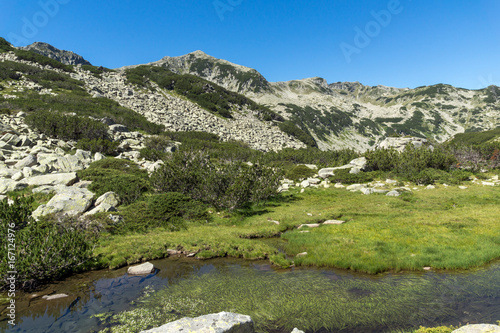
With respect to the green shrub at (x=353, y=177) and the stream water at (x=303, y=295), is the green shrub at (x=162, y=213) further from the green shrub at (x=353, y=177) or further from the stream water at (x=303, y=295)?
the green shrub at (x=353, y=177)

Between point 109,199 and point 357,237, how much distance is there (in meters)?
22.1

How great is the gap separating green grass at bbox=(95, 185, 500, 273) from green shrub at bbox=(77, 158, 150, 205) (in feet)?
22.9

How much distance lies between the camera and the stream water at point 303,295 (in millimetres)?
8875

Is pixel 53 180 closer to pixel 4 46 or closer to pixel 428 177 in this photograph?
pixel 428 177

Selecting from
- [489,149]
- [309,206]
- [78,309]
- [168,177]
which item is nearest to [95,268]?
[78,309]

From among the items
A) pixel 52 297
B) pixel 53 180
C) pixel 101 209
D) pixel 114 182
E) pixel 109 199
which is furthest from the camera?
pixel 114 182

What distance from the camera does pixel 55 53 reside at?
609 ft

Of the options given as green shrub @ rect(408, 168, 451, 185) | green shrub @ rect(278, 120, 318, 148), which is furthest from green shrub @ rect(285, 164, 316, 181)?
green shrub @ rect(278, 120, 318, 148)

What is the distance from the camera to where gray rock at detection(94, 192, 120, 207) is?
73.6 feet

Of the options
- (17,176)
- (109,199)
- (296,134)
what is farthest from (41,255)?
(296,134)

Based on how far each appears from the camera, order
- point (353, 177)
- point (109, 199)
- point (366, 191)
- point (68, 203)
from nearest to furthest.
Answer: point (68, 203) → point (109, 199) → point (366, 191) → point (353, 177)

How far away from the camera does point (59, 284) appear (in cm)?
1177

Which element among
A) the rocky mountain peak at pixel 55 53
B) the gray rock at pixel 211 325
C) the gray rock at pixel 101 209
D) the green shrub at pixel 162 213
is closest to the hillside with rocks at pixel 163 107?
the green shrub at pixel 162 213

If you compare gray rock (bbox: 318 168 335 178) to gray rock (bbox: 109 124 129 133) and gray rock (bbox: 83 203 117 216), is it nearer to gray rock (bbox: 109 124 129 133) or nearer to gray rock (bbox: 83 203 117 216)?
gray rock (bbox: 83 203 117 216)
